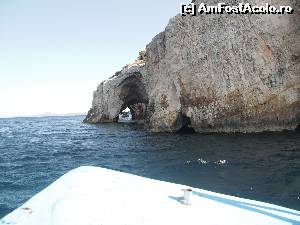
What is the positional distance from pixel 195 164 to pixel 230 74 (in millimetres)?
14106

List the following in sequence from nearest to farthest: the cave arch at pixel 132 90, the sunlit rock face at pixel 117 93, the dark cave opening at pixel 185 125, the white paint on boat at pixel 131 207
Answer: the white paint on boat at pixel 131 207, the dark cave opening at pixel 185 125, the sunlit rock face at pixel 117 93, the cave arch at pixel 132 90

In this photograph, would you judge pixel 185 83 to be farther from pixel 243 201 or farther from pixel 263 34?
pixel 243 201

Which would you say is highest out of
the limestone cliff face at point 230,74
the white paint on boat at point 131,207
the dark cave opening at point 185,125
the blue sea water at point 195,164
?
the limestone cliff face at point 230,74

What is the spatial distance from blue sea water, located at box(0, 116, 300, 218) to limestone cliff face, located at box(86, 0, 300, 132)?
2727 mm

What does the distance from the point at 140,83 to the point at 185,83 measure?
19.9m

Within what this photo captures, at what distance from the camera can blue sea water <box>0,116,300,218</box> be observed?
1134cm

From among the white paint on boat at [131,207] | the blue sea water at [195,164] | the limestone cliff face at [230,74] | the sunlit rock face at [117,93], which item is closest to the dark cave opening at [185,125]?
the limestone cliff face at [230,74]

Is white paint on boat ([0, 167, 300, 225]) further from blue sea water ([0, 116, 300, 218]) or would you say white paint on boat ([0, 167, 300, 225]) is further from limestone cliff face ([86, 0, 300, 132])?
limestone cliff face ([86, 0, 300, 132])

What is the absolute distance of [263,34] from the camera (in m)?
26.8

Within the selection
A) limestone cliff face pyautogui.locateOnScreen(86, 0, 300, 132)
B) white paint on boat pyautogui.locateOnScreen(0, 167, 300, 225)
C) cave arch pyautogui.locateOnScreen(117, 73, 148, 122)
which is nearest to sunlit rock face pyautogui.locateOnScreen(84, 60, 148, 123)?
cave arch pyautogui.locateOnScreen(117, 73, 148, 122)

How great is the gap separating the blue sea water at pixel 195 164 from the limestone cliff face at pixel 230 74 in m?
2.73

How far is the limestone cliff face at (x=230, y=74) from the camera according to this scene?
87.1 ft

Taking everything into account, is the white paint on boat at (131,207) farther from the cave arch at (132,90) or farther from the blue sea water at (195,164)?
the cave arch at (132,90)

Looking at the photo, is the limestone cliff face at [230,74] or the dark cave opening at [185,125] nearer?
the limestone cliff face at [230,74]
